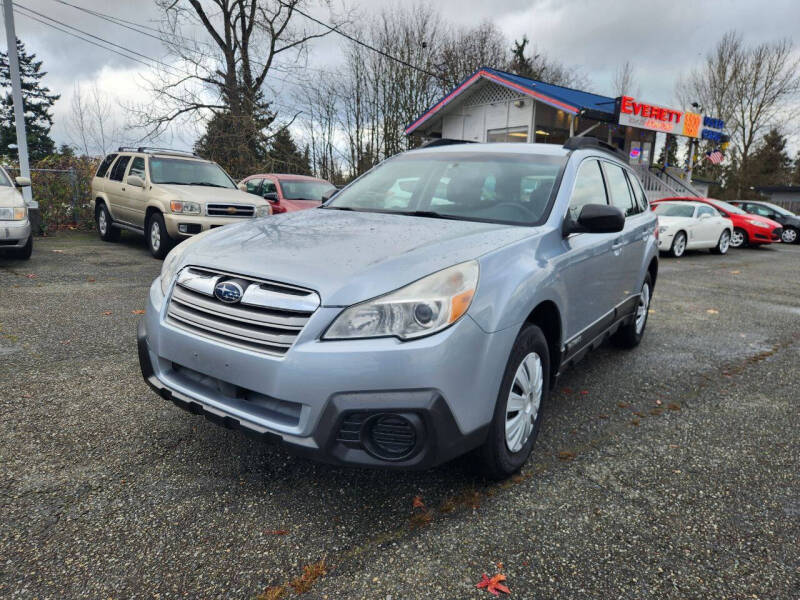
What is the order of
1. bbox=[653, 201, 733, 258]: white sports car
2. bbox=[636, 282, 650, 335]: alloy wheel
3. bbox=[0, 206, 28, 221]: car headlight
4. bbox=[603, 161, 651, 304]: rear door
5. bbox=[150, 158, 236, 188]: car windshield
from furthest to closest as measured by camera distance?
bbox=[653, 201, 733, 258]: white sports car < bbox=[150, 158, 236, 188]: car windshield < bbox=[0, 206, 28, 221]: car headlight < bbox=[636, 282, 650, 335]: alloy wheel < bbox=[603, 161, 651, 304]: rear door

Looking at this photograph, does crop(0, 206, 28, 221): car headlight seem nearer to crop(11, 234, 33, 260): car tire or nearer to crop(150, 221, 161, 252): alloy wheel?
crop(11, 234, 33, 260): car tire

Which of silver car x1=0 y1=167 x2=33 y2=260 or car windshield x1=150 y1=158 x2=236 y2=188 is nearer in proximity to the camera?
silver car x1=0 y1=167 x2=33 y2=260

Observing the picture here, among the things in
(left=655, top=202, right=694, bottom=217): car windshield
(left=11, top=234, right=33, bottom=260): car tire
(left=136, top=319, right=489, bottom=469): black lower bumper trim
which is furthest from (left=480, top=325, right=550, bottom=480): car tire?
(left=655, top=202, right=694, bottom=217): car windshield

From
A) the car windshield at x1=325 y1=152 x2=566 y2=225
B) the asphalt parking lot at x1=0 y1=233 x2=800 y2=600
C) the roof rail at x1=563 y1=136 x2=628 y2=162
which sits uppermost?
the roof rail at x1=563 y1=136 x2=628 y2=162

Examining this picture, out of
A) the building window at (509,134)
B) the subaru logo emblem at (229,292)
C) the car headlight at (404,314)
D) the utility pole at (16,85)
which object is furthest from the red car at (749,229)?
the utility pole at (16,85)

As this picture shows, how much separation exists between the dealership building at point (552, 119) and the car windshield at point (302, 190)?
915 cm

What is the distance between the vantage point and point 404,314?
2049 mm

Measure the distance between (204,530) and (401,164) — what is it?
268 cm

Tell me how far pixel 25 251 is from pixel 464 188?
774 cm

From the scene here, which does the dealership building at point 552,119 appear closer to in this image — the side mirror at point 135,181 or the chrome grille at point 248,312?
the side mirror at point 135,181

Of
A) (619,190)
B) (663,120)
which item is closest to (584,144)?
(619,190)

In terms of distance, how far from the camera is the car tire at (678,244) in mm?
13227

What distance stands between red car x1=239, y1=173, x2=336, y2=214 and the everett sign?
37.2 ft

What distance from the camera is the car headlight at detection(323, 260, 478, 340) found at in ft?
6.66
